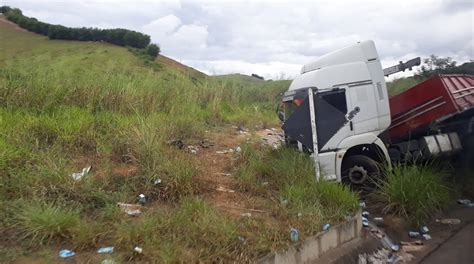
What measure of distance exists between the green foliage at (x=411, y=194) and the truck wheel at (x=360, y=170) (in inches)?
11.9

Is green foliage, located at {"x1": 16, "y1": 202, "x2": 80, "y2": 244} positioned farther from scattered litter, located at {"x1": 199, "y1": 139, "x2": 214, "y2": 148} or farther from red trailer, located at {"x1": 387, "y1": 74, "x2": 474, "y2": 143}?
red trailer, located at {"x1": 387, "y1": 74, "x2": 474, "y2": 143}

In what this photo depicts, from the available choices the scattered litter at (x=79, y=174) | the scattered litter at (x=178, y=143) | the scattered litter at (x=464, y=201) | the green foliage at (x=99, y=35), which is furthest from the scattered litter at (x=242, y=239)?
the green foliage at (x=99, y=35)

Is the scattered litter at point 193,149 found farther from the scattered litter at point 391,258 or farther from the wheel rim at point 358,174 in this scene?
the scattered litter at point 391,258

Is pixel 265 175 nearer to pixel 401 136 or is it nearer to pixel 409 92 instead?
pixel 401 136

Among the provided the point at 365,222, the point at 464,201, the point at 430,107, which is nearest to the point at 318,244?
the point at 365,222

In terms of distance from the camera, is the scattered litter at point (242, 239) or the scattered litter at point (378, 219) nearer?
the scattered litter at point (242, 239)

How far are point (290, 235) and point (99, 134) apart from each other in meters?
3.72

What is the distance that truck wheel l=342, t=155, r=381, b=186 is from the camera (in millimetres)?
6676

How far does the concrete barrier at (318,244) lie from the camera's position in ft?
13.3

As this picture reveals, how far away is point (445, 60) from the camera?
1165cm

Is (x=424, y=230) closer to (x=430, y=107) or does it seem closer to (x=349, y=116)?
(x=349, y=116)

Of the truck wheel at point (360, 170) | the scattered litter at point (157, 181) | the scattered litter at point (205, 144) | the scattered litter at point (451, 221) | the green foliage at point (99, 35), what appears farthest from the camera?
the green foliage at point (99, 35)

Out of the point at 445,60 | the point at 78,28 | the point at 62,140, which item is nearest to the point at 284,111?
the point at 62,140

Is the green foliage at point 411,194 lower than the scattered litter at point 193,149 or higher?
lower
